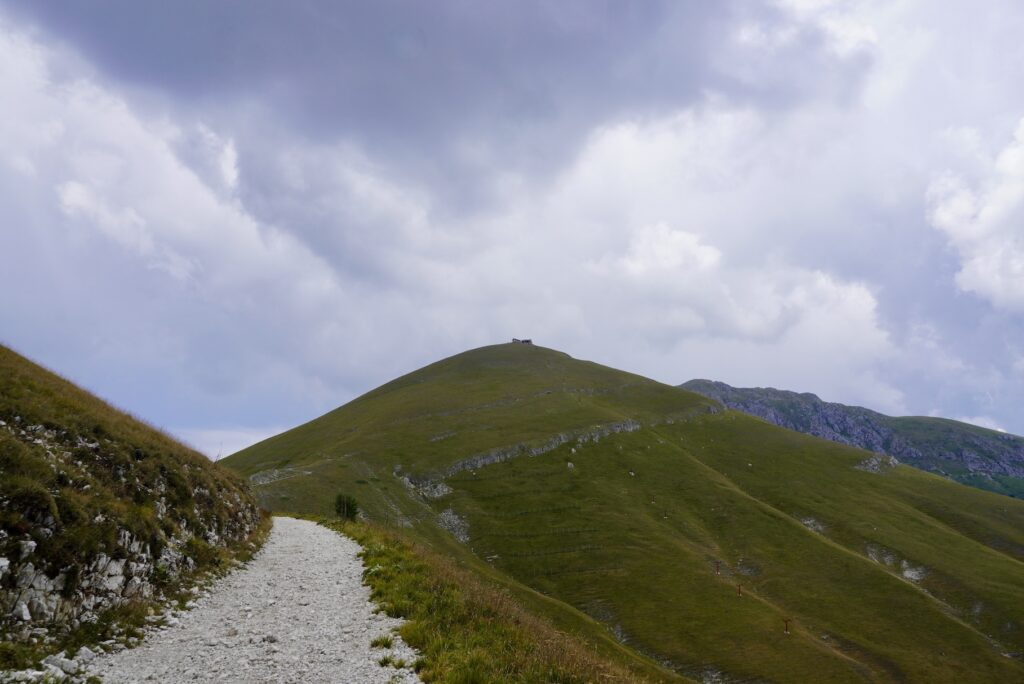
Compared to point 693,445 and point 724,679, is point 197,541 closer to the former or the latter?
point 724,679

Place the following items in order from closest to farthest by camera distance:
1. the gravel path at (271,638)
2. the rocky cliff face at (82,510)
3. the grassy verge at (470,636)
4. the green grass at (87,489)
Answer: the grassy verge at (470,636)
the gravel path at (271,638)
the rocky cliff face at (82,510)
the green grass at (87,489)

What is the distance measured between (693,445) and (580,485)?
4779cm

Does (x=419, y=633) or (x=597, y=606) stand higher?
(x=419, y=633)

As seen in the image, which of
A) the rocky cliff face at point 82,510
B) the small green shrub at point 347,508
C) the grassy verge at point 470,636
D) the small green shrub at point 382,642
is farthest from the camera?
the small green shrub at point 347,508

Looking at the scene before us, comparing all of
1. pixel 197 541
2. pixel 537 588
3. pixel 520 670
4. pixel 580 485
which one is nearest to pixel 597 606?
pixel 537 588

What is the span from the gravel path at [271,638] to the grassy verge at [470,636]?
602 millimetres

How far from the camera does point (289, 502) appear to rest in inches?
2803

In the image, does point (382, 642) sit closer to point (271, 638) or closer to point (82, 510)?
point (271, 638)

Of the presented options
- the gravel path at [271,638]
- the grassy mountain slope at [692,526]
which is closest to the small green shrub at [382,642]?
the gravel path at [271,638]

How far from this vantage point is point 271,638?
14.9 m

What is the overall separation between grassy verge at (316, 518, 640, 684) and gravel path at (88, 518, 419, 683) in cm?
60

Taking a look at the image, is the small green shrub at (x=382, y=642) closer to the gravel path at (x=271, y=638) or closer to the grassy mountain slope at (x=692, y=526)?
the gravel path at (x=271, y=638)

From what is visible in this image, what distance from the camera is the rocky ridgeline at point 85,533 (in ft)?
43.8

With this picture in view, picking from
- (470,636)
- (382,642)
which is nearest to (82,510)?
(382,642)
